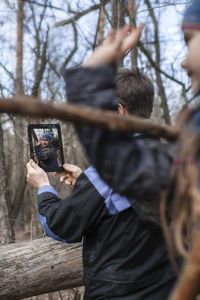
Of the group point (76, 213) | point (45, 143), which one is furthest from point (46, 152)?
point (76, 213)

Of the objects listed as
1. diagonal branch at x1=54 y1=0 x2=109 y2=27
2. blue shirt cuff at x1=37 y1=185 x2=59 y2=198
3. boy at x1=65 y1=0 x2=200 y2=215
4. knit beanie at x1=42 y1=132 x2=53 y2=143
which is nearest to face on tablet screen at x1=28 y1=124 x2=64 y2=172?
knit beanie at x1=42 y1=132 x2=53 y2=143

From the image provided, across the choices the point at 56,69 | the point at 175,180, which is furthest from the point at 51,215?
the point at 56,69

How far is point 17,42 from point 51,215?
243 inches

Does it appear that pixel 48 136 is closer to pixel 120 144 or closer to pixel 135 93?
pixel 135 93

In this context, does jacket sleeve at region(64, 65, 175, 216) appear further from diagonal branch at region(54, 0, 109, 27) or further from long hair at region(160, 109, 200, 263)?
diagonal branch at region(54, 0, 109, 27)

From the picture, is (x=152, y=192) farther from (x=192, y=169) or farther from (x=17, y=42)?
(x=17, y=42)

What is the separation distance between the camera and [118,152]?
3.05 ft

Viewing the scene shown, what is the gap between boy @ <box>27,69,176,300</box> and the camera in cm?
145

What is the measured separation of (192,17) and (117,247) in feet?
3.19

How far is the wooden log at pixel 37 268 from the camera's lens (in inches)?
88.4

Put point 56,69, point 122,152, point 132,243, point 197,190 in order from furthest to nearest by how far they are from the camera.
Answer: point 56,69 < point 132,243 < point 122,152 < point 197,190

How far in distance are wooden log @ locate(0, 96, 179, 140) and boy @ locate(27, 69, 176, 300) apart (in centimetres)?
66

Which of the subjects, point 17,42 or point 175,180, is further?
point 17,42

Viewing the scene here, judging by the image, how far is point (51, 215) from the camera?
1.58 m
